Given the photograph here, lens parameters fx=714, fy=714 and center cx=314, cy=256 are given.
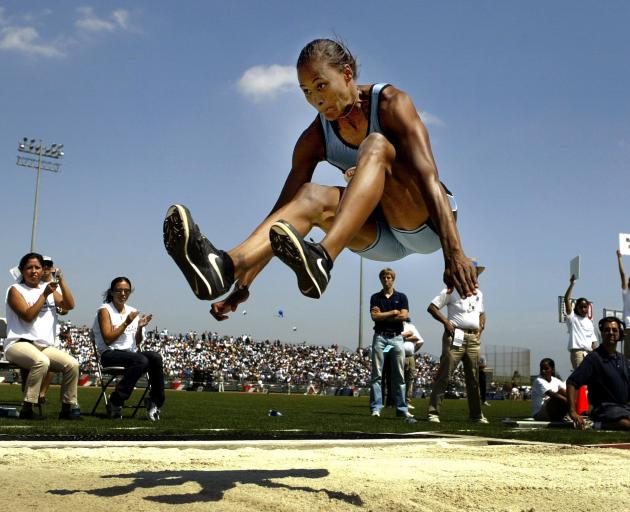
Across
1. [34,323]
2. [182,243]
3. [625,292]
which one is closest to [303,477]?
[182,243]

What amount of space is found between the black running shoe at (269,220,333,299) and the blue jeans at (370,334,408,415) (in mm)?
6320

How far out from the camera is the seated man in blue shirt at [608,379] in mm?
7820

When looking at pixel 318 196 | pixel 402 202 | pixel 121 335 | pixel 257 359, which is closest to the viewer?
pixel 318 196

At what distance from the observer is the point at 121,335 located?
26.8 feet

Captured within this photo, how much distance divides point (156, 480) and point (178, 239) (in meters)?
1.30

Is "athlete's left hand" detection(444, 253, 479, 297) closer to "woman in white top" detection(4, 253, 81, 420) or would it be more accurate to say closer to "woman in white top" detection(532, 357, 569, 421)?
"woman in white top" detection(4, 253, 81, 420)

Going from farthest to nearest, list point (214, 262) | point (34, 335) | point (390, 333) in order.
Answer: point (390, 333)
point (34, 335)
point (214, 262)

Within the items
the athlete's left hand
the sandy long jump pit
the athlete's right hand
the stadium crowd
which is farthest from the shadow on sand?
the stadium crowd

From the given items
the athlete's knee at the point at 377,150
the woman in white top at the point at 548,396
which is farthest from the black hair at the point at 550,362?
the athlete's knee at the point at 377,150

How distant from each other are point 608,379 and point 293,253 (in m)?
6.06

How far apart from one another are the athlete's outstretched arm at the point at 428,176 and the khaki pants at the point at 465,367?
5805 mm

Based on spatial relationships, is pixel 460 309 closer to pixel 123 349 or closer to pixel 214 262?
pixel 123 349

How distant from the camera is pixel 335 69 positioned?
363cm

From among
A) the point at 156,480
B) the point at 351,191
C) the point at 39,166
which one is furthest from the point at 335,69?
the point at 39,166
